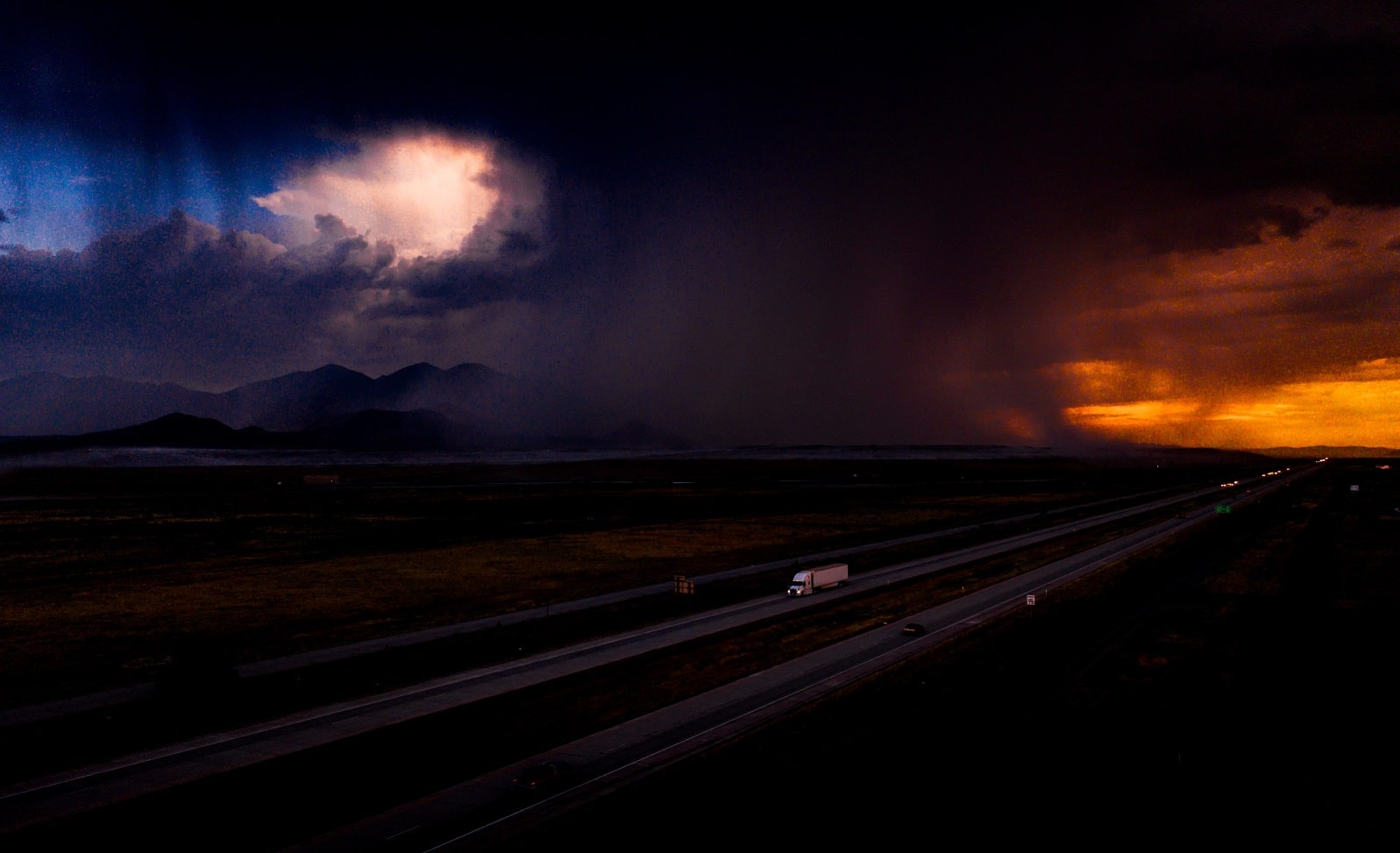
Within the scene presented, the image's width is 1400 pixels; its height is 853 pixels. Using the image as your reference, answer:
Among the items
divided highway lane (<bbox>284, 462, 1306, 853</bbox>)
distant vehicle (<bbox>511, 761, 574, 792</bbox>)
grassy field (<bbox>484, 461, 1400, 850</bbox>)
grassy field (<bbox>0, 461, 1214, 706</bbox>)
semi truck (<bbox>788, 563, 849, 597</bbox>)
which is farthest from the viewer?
semi truck (<bbox>788, 563, 849, 597</bbox>)

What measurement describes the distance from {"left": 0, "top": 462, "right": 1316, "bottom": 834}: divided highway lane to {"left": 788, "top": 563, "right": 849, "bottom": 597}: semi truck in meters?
5.04

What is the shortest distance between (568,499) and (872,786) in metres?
115

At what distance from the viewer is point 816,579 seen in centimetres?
5259

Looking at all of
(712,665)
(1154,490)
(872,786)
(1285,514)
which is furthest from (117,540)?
(1154,490)

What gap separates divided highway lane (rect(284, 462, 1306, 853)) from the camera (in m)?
19.6

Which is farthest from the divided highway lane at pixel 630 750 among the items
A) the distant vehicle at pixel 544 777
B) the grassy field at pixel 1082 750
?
the grassy field at pixel 1082 750

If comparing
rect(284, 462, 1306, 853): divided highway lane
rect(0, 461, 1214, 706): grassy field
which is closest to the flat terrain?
rect(0, 461, 1214, 706): grassy field

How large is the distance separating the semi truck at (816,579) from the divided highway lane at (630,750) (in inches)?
334

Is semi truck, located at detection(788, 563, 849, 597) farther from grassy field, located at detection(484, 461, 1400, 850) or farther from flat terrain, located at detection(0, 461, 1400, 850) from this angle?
grassy field, located at detection(484, 461, 1400, 850)

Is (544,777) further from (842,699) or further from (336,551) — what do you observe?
(336,551)

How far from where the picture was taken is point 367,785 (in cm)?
2252

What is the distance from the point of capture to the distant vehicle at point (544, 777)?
2203 centimetres

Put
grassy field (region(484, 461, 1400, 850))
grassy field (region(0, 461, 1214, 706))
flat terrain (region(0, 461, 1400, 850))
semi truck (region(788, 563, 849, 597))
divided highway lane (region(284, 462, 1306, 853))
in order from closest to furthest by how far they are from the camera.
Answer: divided highway lane (region(284, 462, 1306, 853)) → grassy field (region(484, 461, 1400, 850)) → flat terrain (region(0, 461, 1400, 850)) → grassy field (region(0, 461, 1214, 706)) → semi truck (region(788, 563, 849, 597))

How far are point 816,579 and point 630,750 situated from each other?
29.2 metres
